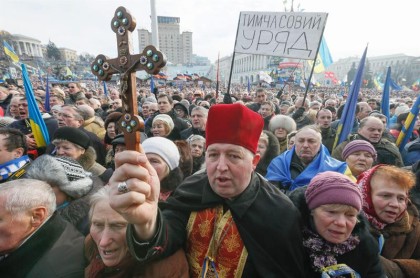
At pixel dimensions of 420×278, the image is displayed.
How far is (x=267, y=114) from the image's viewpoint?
20.1 feet

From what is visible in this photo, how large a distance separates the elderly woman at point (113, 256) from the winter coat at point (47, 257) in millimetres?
96

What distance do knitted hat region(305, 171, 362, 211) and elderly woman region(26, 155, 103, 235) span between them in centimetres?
185

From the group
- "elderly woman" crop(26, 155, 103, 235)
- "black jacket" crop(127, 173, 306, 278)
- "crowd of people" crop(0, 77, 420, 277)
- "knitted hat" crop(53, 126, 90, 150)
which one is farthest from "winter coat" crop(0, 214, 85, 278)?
"knitted hat" crop(53, 126, 90, 150)

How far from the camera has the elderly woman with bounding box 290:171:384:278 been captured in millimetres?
1603

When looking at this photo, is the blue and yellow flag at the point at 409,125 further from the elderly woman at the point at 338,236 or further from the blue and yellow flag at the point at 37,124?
the blue and yellow flag at the point at 37,124

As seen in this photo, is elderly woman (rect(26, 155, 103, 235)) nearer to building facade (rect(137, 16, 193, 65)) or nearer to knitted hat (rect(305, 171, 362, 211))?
knitted hat (rect(305, 171, 362, 211))

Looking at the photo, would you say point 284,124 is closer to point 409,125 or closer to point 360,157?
point 360,157

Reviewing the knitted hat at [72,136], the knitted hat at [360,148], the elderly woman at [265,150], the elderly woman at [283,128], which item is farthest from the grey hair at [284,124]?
the knitted hat at [72,136]

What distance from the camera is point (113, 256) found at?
5.39 feet

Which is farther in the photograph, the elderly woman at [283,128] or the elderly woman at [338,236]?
the elderly woman at [283,128]

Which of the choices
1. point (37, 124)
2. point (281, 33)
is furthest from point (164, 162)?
point (281, 33)

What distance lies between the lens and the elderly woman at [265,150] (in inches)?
144

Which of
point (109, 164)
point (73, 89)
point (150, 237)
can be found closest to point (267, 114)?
point (109, 164)

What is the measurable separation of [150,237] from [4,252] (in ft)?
3.55
